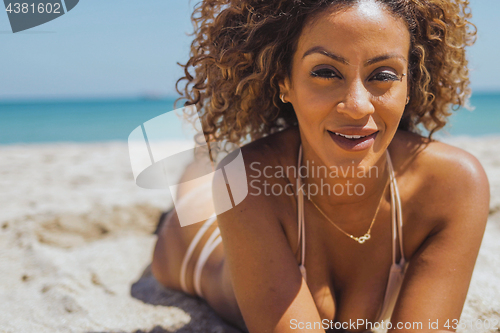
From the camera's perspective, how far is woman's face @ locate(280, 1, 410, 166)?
1.48 m

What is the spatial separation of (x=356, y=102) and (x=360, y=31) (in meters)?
0.27

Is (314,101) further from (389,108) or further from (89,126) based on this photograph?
(89,126)

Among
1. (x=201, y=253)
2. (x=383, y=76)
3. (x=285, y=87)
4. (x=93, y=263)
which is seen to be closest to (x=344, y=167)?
(x=383, y=76)

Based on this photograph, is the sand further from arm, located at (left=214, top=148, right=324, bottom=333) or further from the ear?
the ear

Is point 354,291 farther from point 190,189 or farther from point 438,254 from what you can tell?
point 190,189

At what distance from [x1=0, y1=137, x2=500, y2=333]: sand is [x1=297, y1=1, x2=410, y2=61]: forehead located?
154 cm

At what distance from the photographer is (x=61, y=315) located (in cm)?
219

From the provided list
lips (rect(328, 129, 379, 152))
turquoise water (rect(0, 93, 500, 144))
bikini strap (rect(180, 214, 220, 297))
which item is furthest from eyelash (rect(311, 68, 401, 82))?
bikini strap (rect(180, 214, 220, 297))

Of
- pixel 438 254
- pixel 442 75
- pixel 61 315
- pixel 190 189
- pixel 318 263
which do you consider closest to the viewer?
pixel 438 254

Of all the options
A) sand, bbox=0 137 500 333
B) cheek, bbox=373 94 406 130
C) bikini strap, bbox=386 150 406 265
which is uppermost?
cheek, bbox=373 94 406 130

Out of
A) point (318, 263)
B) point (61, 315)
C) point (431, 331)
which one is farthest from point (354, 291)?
point (61, 315)

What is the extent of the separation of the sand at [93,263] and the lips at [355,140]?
1.22m

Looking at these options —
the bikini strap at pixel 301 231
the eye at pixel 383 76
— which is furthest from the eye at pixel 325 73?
the bikini strap at pixel 301 231

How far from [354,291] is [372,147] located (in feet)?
2.46
